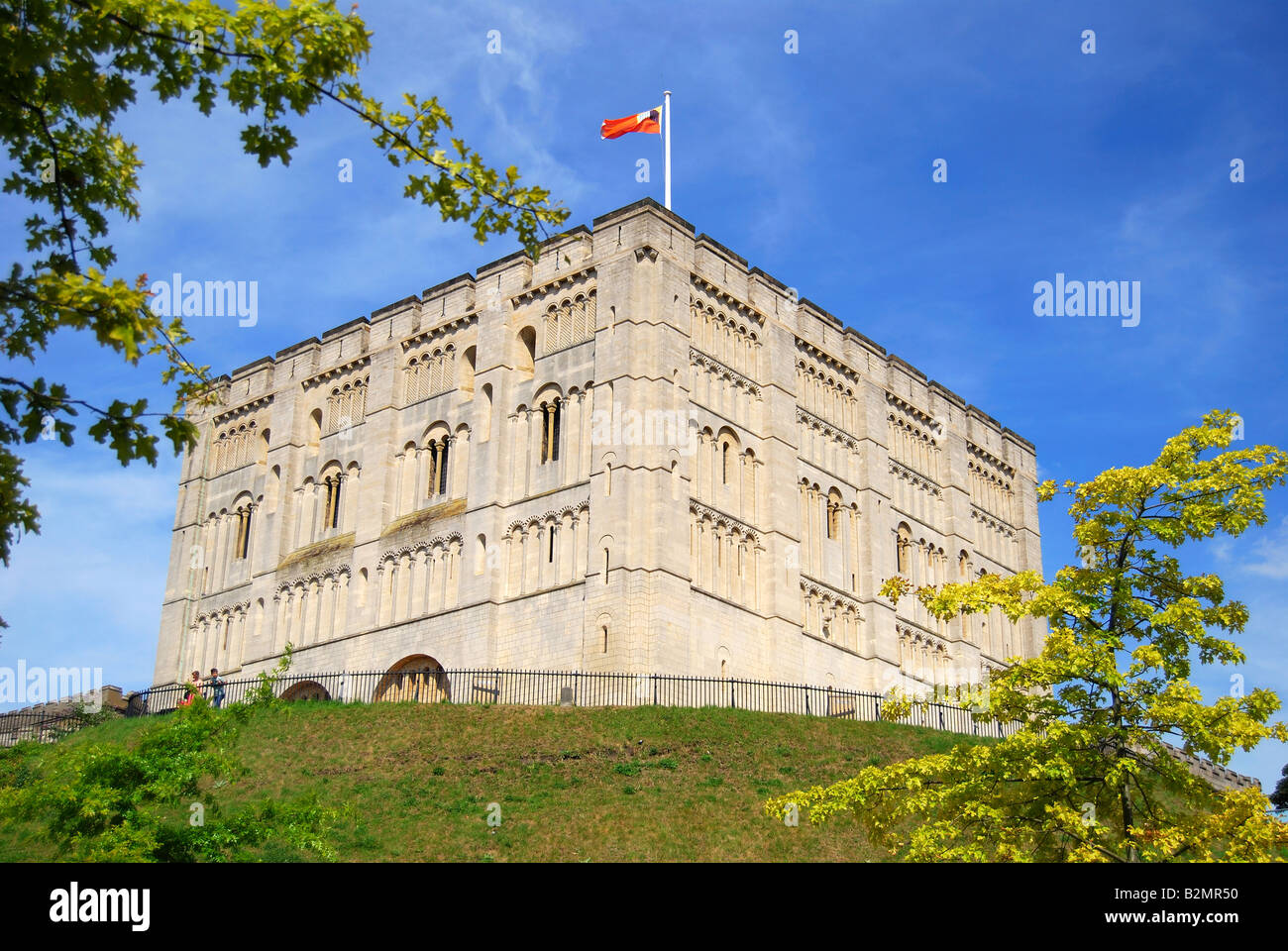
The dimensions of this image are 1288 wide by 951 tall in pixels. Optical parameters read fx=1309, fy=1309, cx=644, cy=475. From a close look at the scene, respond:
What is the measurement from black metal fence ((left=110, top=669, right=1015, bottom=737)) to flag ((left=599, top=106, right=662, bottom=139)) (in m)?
17.9

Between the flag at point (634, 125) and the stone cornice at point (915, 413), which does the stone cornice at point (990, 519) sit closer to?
the stone cornice at point (915, 413)

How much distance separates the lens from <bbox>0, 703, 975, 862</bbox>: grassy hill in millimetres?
23844

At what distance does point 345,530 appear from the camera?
47.9 metres

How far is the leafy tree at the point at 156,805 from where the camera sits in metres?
15.8

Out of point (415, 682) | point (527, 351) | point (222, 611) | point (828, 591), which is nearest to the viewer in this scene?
point (415, 682)

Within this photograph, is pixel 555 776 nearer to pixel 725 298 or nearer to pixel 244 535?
pixel 725 298

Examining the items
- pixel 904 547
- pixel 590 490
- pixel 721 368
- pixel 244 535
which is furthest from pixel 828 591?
pixel 244 535

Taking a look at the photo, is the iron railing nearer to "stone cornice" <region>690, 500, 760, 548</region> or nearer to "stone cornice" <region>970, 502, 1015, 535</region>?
"stone cornice" <region>690, 500, 760, 548</region>

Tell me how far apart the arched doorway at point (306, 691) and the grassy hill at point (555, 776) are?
878 cm

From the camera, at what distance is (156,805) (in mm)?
17156

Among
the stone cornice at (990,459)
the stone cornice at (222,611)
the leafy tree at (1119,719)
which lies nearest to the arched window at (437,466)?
the stone cornice at (222,611)

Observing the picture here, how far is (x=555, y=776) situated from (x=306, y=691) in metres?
20.1
